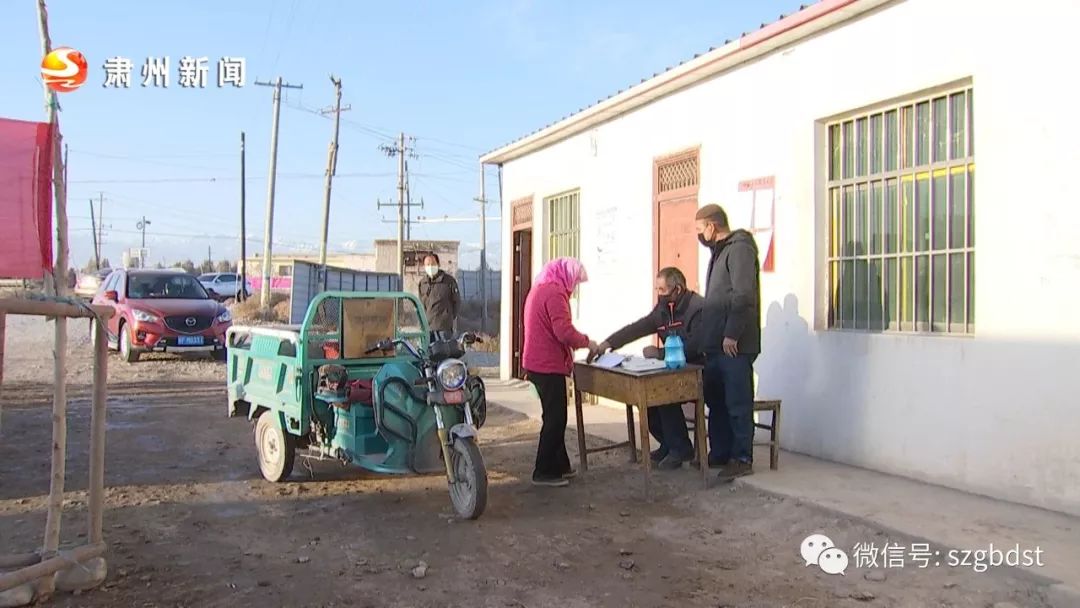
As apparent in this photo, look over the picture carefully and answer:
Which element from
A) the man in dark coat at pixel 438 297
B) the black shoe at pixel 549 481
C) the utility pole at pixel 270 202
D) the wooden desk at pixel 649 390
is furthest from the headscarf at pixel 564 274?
the utility pole at pixel 270 202

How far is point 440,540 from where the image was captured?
5184 millimetres

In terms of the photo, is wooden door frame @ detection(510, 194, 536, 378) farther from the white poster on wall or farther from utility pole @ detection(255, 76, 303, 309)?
utility pole @ detection(255, 76, 303, 309)

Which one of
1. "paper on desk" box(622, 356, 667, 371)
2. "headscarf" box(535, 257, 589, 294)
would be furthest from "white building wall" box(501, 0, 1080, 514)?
"headscarf" box(535, 257, 589, 294)

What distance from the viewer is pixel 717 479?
6.43 metres

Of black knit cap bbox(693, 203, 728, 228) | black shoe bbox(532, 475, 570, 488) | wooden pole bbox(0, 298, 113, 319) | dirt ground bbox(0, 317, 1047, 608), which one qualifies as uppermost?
black knit cap bbox(693, 203, 728, 228)

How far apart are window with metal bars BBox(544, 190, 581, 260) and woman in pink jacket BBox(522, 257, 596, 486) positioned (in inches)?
180

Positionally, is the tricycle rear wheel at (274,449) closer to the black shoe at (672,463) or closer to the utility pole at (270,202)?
the black shoe at (672,463)

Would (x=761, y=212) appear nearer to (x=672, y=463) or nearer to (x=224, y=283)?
(x=672, y=463)

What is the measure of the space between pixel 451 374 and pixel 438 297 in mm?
5015

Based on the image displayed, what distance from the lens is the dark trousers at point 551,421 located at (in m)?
6.50

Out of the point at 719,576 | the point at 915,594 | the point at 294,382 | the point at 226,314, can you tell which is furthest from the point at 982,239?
the point at 226,314

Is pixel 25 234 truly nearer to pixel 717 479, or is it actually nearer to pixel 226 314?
pixel 717 479

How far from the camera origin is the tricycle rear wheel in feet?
21.6

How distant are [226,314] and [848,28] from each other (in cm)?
1265
